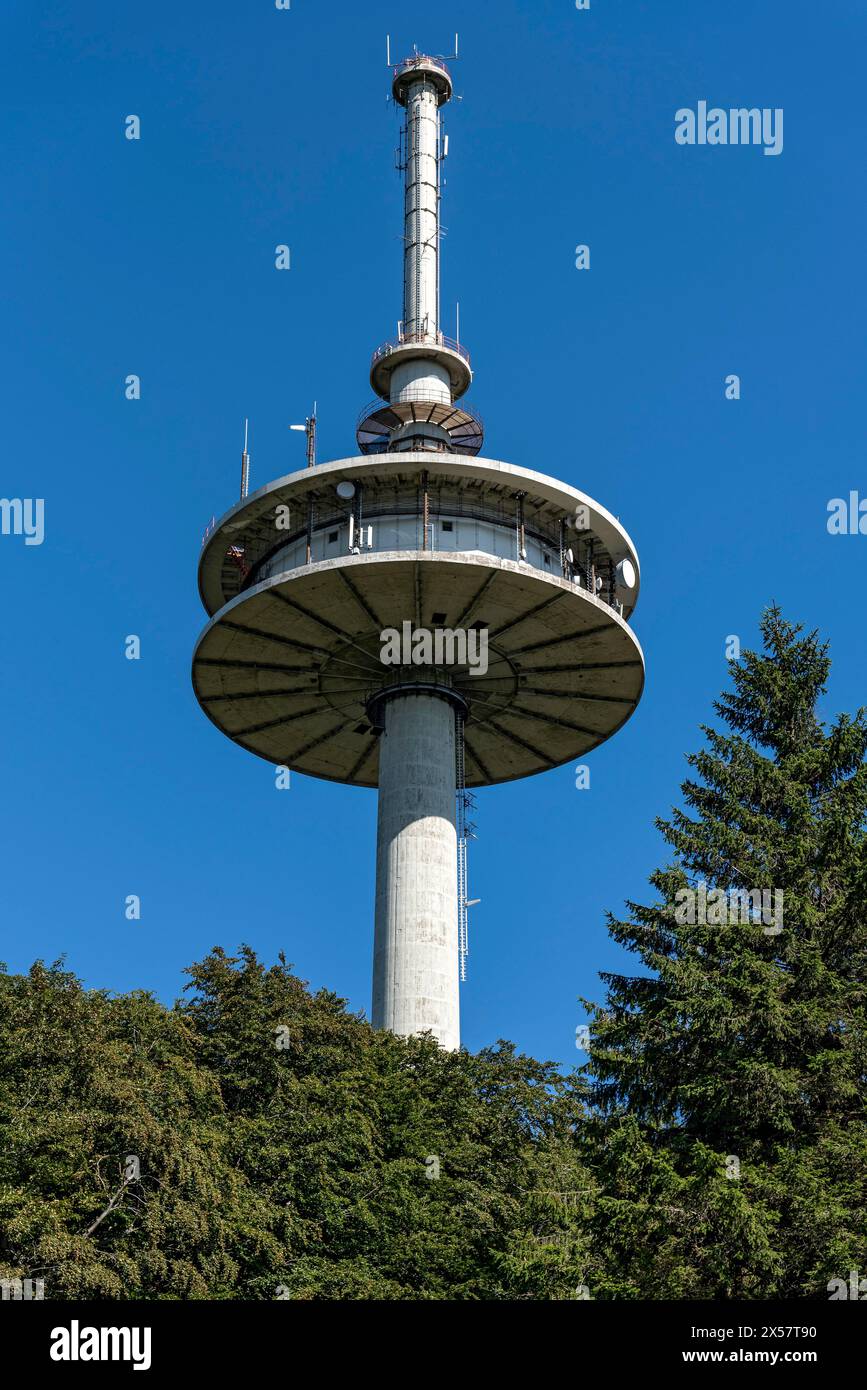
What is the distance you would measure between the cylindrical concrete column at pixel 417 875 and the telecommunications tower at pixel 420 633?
2.0 inches

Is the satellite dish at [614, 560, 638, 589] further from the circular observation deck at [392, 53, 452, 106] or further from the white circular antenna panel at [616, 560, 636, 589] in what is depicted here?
the circular observation deck at [392, 53, 452, 106]

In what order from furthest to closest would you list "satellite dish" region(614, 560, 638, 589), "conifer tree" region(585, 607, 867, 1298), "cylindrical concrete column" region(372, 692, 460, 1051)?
"satellite dish" region(614, 560, 638, 589) → "cylindrical concrete column" region(372, 692, 460, 1051) → "conifer tree" region(585, 607, 867, 1298)

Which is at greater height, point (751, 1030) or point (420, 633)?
point (420, 633)

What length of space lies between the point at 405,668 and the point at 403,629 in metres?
1.59
